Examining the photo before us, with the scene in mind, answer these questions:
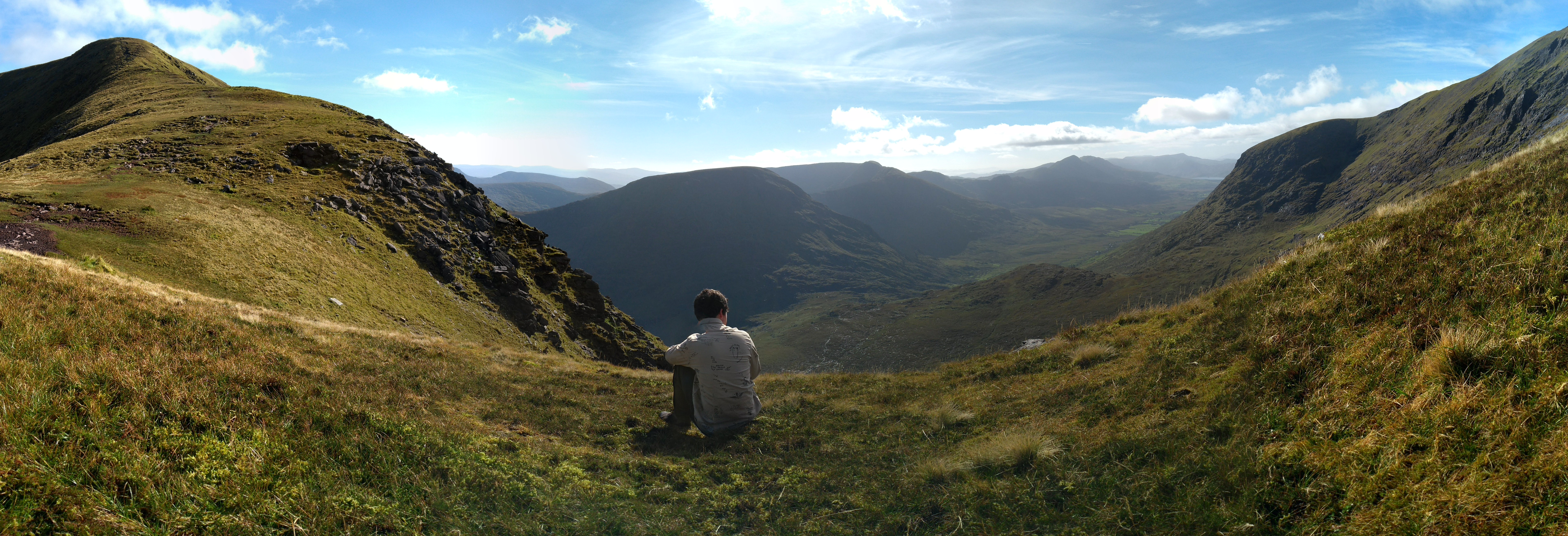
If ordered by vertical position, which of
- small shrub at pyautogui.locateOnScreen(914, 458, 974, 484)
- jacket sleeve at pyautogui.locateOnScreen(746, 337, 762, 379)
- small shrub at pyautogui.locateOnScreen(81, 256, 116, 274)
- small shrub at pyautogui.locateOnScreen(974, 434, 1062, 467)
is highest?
small shrub at pyautogui.locateOnScreen(81, 256, 116, 274)

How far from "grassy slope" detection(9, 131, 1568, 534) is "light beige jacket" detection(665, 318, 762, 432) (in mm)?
469

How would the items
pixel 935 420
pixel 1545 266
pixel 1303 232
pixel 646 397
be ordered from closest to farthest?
1. pixel 1545 266
2. pixel 935 420
3. pixel 646 397
4. pixel 1303 232

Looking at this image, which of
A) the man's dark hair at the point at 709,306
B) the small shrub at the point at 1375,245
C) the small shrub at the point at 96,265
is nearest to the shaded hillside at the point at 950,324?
the small shrub at the point at 96,265

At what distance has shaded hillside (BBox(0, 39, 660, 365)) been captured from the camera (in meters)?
21.0

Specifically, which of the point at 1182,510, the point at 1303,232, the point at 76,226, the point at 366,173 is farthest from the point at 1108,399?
the point at 1303,232

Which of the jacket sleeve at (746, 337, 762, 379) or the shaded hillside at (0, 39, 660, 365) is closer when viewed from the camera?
the jacket sleeve at (746, 337, 762, 379)

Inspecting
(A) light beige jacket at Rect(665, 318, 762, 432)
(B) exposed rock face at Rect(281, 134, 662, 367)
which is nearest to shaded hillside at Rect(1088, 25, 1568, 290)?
(B) exposed rock face at Rect(281, 134, 662, 367)

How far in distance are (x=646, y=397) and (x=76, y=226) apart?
2337 centimetres

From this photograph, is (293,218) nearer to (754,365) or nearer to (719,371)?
(719,371)

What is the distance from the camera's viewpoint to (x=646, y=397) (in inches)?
536

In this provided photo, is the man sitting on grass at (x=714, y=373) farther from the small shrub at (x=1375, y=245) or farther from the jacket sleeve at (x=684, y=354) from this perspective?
the small shrub at (x=1375, y=245)

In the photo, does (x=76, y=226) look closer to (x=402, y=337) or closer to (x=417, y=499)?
(x=402, y=337)

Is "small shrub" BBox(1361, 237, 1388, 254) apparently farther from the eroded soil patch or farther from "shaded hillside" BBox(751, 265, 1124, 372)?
"shaded hillside" BBox(751, 265, 1124, 372)

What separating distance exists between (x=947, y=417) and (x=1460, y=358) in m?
6.39
